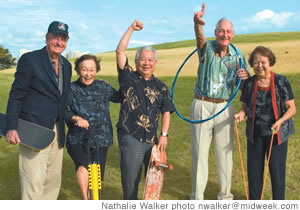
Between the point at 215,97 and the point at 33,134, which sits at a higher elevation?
the point at 215,97

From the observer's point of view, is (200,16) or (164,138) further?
(200,16)

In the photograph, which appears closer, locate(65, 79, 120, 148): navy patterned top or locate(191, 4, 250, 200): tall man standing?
locate(65, 79, 120, 148): navy patterned top

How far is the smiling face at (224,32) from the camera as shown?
507 centimetres

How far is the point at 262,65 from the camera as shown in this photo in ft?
15.7

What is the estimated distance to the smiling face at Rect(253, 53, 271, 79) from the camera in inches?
188

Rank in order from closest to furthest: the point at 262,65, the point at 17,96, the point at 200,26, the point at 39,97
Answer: the point at 17,96 < the point at 39,97 < the point at 262,65 < the point at 200,26

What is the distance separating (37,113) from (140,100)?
123 centimetres

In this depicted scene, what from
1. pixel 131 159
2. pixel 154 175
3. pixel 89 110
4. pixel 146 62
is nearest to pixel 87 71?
pixel 89 110

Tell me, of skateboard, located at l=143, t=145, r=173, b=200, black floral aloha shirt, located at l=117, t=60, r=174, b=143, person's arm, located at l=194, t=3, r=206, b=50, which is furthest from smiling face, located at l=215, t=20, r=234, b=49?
skateboard, located at l=143, t=145, r=173, b=200

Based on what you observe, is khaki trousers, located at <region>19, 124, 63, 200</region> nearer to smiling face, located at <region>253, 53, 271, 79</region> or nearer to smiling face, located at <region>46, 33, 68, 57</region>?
smiling face, located at <region>46, 33, 68, 57</region>

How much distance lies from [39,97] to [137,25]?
1466mm

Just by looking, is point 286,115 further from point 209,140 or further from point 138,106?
point 138,106
